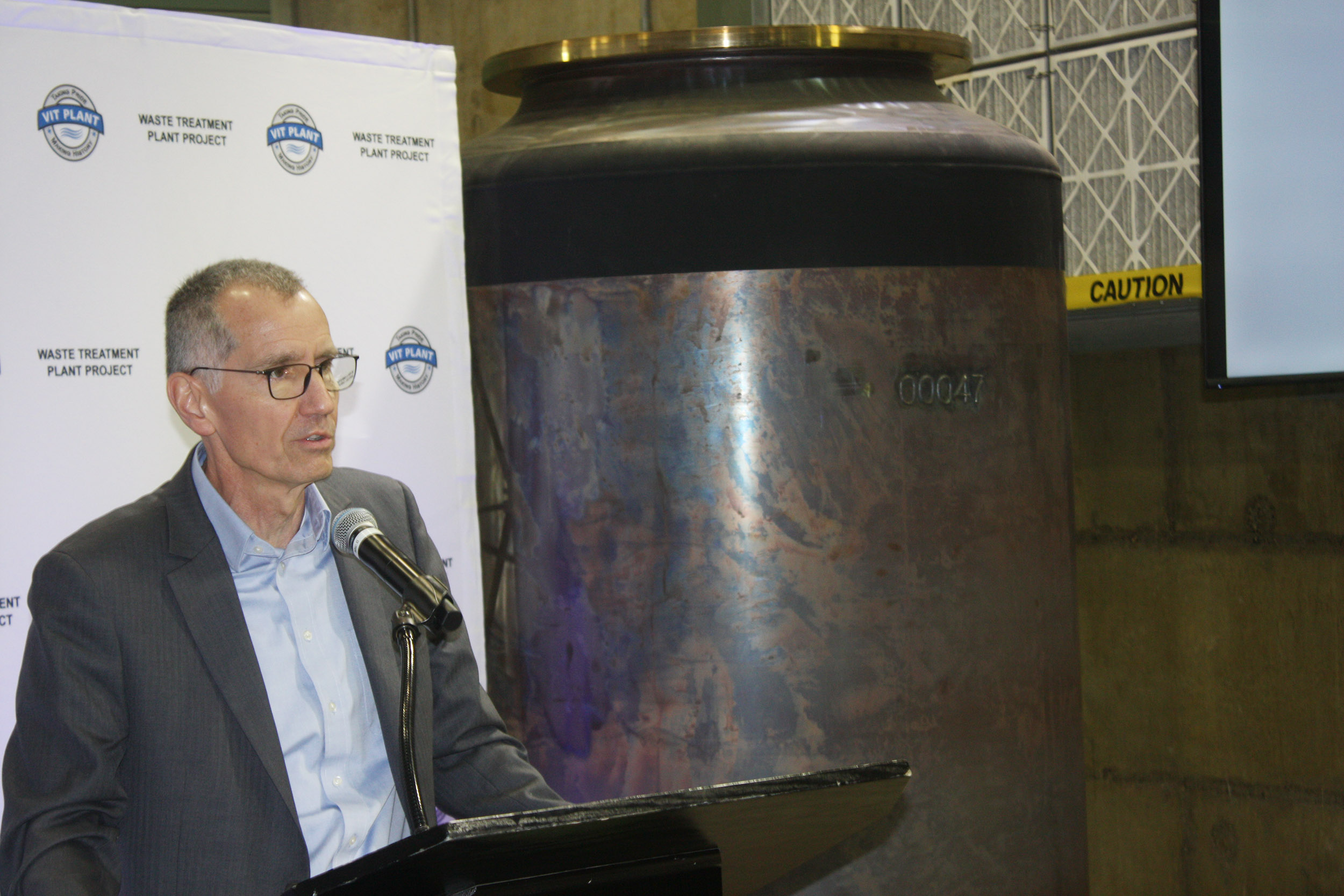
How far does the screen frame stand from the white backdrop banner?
2.25 m

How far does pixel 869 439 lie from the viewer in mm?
3080

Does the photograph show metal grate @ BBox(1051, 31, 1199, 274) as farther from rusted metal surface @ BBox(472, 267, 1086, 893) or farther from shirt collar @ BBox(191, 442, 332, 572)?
shirt collar @ BBox(191, 442, 332, 572)

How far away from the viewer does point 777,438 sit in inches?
120

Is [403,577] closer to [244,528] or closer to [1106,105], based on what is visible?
[244,528]

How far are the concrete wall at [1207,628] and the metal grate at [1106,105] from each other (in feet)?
1.45

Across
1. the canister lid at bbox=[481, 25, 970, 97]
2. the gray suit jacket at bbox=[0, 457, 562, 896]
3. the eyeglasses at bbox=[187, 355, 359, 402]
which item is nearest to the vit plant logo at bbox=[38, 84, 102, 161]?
the eyeglasses at bbox=[187, 355, 359, 402]

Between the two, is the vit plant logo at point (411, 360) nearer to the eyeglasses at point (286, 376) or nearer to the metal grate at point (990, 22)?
the eyeglasses at point (286, 376)

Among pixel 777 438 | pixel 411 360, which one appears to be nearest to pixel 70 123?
pixel 411 360

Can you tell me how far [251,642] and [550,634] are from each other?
1.19m

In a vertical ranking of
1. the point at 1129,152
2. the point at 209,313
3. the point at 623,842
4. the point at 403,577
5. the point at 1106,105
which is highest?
the point at 1106,105

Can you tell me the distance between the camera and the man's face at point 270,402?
2.15 m

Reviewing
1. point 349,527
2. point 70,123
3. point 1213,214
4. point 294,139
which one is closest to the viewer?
point 349,527

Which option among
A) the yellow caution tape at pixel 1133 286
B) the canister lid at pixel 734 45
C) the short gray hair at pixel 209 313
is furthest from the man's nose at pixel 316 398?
the yellow caution tape at pixel 1133 286

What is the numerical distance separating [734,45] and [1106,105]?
1.86m
